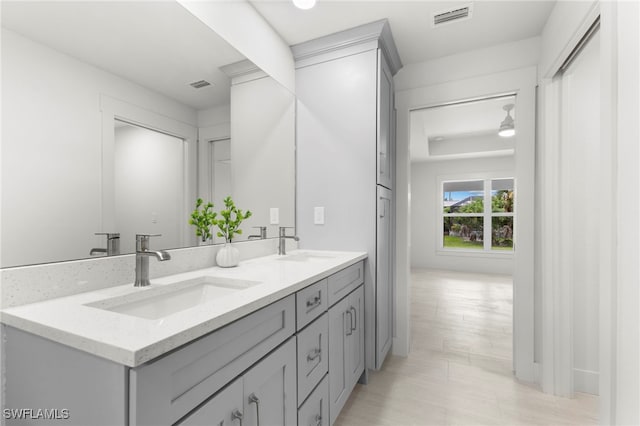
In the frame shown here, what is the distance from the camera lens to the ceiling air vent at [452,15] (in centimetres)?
194

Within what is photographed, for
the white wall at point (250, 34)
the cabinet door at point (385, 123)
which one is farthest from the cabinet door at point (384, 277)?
the white wall at point (250, 34)

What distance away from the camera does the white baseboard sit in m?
1.99

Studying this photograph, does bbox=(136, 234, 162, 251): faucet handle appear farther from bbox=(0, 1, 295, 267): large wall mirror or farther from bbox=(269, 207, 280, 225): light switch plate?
bbox=(269, 207, 280, 225): light switch plate

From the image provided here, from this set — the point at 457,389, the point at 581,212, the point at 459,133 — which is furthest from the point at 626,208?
the point at 459,133

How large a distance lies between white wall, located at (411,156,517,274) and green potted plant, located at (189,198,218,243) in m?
6.01

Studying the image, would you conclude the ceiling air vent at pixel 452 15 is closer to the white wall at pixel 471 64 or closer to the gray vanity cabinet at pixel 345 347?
the white wall at pixel 471 64

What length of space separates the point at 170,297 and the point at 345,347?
3.27ft

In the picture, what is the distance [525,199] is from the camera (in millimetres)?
2199

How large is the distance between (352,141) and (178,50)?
3.85ft

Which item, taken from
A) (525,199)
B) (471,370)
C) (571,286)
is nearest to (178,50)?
(525,199)

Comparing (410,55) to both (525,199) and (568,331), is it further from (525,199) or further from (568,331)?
(568,331)

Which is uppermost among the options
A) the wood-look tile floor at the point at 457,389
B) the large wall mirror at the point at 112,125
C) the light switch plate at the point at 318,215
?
the large wall mirror at the point at 112,125

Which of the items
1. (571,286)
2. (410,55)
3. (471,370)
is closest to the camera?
(571,286)

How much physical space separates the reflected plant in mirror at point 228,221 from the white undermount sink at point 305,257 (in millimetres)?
409
